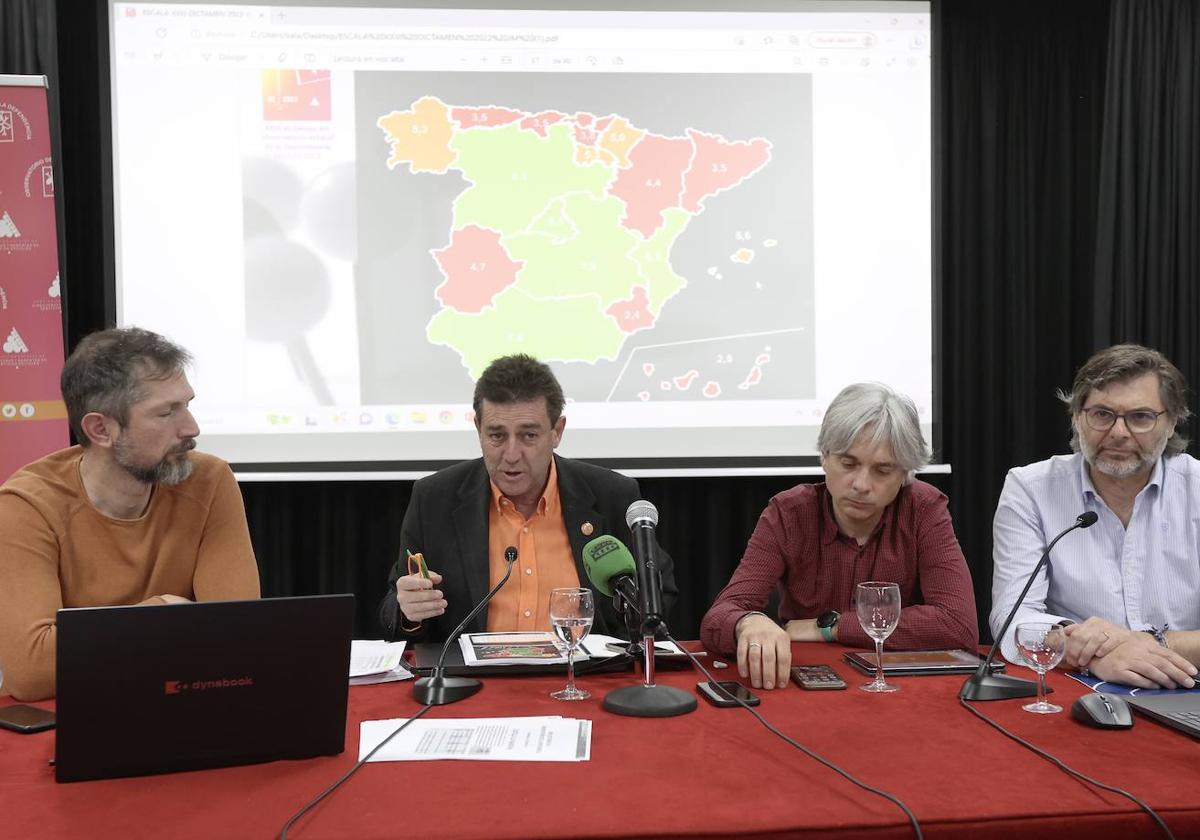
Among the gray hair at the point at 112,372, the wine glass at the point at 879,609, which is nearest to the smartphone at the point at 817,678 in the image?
the wine glass at the point at 879,609

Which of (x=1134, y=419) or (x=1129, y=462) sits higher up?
(x=1134, y=419)

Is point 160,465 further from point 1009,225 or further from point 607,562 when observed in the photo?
point 1009,225

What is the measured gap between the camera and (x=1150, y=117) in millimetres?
4004

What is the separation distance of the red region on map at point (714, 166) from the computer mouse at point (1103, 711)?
2.59 m

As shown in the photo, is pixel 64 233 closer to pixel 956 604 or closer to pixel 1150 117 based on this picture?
pixel 956 604

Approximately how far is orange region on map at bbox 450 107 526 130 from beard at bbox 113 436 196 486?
1.96m

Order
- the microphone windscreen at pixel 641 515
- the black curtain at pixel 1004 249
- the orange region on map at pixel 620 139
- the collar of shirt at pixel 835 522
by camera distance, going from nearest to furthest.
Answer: the microphone windscreen at pixel 641 515 < the collar of shirt at pixel 835 522 < the orange region on map at pixel 620 139 < the black curtain at pixel 1004 249

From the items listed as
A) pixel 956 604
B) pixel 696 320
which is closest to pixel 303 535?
pixel 696 320

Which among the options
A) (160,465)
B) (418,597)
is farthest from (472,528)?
(160,465)

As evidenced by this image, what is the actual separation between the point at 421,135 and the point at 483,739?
2766mm

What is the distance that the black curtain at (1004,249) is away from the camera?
399 centimetres

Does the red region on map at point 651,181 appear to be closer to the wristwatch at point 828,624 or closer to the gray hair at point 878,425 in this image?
the gray hair at point 878,425

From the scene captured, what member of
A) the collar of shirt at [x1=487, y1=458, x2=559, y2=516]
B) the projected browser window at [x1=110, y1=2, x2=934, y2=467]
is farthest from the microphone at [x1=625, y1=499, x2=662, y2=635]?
the projected browser window at [x1=110, y1=2, x2=934, y2=467]

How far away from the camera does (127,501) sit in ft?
7.10
